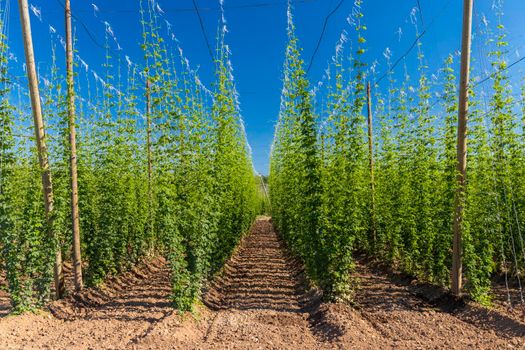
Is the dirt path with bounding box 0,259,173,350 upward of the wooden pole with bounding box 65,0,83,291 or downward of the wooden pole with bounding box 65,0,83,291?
downward

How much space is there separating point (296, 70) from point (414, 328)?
420 cm

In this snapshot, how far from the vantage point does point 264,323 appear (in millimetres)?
5543

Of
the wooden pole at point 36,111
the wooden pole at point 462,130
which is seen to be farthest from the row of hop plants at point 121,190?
the wooden pole at point 462,130

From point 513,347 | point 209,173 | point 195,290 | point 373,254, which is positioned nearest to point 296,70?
point 209,173

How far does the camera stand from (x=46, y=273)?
5.76 metres

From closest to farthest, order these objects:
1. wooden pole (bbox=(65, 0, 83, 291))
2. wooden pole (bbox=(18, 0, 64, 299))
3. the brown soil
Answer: the brown soil, wooden pole (bbox=(18, 0, 64, 299)), wooden pole (bbox=(65, 0, 83, 291))

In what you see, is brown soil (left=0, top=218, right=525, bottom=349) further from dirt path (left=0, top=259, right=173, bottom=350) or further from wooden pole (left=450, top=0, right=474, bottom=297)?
wooden pole (left=450, top=0, right=474, bottom=297)

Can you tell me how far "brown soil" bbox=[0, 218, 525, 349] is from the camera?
4.65m

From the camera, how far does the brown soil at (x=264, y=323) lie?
15.3 feet

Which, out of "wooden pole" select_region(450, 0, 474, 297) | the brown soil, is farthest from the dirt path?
"wooden pole" select_region(450, 0, 474, 297)

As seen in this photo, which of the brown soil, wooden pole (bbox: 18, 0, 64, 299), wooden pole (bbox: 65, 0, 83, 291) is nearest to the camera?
the brown soil

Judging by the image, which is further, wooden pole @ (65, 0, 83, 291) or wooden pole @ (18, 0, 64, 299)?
wooden pole @ (65, 0, 83, 291)

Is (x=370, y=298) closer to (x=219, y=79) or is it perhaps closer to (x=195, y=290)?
(x=195, y=290)

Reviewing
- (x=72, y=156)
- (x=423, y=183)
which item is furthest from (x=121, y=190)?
(x=423, y=183)
